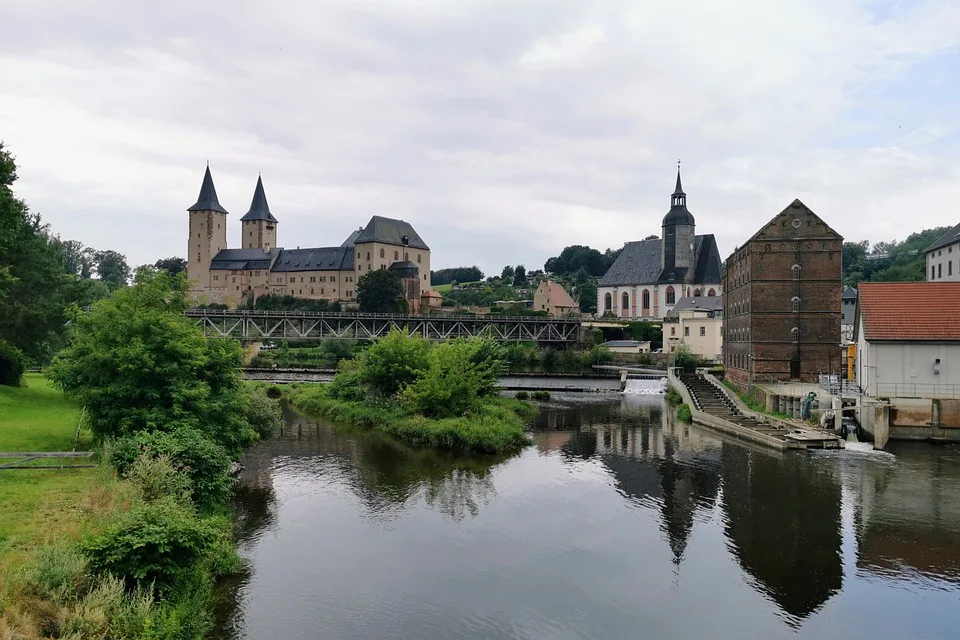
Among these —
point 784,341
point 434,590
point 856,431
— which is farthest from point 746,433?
point 434,590

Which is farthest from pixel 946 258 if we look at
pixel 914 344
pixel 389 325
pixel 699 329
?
pixel 389 325

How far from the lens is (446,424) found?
3428cm

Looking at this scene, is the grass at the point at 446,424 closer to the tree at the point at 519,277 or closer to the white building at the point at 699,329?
the white building at the point at 699,329

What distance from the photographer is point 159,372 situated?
21219mm

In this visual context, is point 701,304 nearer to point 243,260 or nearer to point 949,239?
point 949,239

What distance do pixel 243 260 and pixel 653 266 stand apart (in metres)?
71.4

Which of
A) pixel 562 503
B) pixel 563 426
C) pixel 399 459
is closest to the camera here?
pixel 562 503

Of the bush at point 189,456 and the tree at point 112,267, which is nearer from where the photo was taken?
the bush at point 189,456

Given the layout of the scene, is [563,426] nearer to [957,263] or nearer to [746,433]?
[746,433]

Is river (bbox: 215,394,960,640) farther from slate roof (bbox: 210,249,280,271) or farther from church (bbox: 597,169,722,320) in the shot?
slate roof (bbox: 210,249,280,271)

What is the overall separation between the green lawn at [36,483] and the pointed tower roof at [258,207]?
345 feet

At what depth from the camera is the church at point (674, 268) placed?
103375 millimetres

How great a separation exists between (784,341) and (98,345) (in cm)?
3641

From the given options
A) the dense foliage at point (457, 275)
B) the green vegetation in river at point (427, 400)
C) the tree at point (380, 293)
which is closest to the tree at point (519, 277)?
the dense foliage at point (457, 275)
